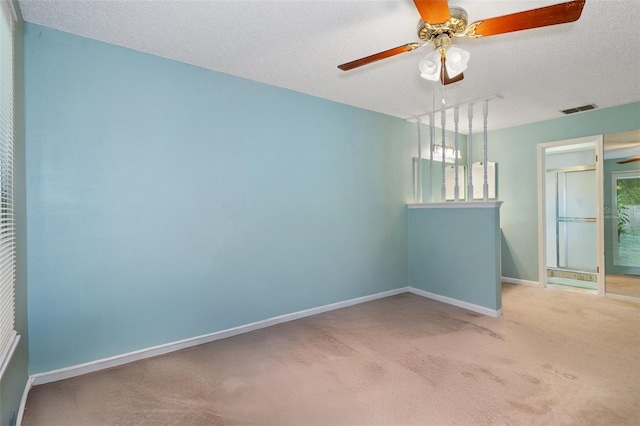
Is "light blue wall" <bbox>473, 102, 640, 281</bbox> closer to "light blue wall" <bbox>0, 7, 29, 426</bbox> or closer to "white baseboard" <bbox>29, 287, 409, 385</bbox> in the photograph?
"white baseboard" <bbox>29, 287, 409, 385</bbox>

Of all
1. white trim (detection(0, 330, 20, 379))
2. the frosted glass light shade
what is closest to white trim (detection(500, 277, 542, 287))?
the frosted glass light shade

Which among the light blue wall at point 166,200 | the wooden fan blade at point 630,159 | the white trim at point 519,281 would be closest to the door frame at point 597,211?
the white trim at point 519,281

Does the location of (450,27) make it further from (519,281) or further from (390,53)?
(519,281)

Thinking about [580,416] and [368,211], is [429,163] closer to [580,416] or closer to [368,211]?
[368,211]

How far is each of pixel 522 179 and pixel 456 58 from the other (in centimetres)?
357

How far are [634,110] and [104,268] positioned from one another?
586 centimetres

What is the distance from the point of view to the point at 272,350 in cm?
258

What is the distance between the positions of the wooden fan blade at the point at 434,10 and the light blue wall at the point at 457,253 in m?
2.34

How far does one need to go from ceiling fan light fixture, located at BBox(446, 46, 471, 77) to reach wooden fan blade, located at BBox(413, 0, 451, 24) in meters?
0.23

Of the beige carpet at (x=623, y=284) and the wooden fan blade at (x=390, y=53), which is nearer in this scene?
the wooden fan blade at (x=390, y=53)

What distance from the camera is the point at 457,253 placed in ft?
12.3

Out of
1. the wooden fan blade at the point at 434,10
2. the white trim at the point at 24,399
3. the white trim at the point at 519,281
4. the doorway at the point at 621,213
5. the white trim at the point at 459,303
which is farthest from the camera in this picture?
the white trim at the point at 519,281

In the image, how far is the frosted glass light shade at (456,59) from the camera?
1.87m

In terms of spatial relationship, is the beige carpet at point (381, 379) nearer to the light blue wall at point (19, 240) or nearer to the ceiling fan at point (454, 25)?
the light blue wall at point (19, 240)
